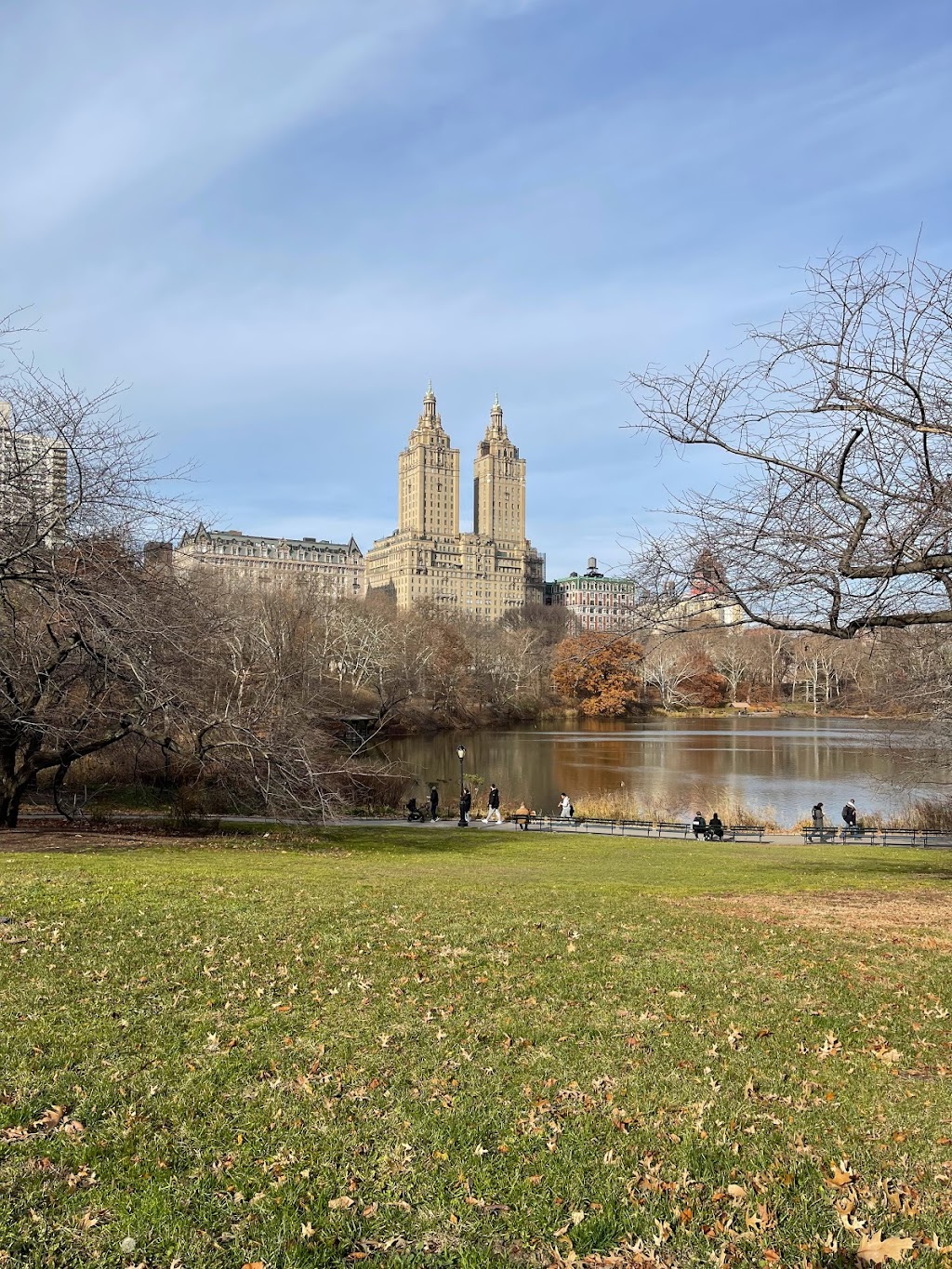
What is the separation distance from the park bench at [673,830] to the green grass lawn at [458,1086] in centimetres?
1611

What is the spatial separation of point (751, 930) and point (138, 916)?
5.76 m

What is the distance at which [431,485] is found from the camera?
192 metres

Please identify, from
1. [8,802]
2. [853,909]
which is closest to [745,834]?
[853,909]

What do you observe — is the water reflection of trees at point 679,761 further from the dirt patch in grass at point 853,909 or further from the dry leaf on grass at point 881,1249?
the dry leaf on grass at point 881,1249

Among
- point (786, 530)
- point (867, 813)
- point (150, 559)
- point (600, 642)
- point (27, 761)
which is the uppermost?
point (150, 559)

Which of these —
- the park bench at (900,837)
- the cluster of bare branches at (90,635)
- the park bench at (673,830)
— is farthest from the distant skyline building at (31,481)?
the park bench at (900,837)

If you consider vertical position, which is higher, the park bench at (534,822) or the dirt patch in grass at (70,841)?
the dirt patch in grass at (70,841)

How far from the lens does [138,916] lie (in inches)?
321

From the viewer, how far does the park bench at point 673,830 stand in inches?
996

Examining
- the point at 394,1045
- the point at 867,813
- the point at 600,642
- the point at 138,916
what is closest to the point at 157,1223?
the point at 394,1045

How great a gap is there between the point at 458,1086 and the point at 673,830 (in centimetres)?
2194

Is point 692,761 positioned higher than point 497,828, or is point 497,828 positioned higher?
point 692,761

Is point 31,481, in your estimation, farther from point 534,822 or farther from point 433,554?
point 433,554

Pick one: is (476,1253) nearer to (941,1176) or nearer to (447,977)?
(941,1176)
